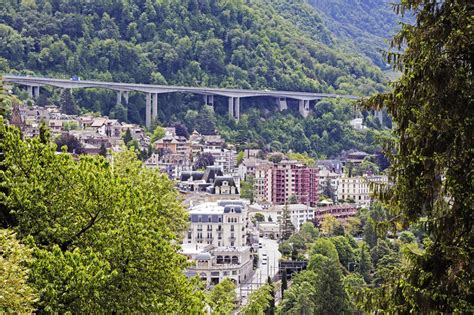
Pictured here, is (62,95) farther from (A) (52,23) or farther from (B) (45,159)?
(B) (45,159)

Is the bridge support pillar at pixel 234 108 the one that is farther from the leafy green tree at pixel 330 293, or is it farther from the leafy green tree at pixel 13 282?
the leafy green tree at pixel 13 282

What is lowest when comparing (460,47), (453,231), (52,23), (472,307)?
(472,307)

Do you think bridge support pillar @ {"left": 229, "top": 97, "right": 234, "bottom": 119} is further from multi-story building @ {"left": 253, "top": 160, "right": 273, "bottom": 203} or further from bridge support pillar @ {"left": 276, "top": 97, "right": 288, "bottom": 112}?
multi-story building @ {"left": 253, "top": 160, "right": 273, "bottom": 203}

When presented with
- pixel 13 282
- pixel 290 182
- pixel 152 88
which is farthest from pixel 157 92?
pixel 13 282

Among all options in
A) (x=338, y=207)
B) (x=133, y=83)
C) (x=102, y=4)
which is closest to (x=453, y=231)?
(x=338, y=207)

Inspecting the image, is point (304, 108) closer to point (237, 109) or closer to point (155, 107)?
point (237, 109)
